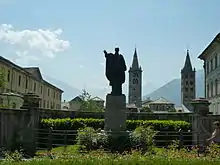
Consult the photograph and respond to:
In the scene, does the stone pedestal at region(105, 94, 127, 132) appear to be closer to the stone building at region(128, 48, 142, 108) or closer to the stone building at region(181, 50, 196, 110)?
the stone building at region(181, 50, 196, 110)

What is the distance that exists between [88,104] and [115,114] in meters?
41.0

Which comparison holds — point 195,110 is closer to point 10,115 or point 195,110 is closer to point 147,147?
point 147,147

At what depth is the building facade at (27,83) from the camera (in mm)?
46344

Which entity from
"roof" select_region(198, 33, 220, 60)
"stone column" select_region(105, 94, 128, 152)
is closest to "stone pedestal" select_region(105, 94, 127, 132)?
"stone column" select_region(105, 94, 128, 152)

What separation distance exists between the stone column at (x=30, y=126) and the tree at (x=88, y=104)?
36795 millimetres

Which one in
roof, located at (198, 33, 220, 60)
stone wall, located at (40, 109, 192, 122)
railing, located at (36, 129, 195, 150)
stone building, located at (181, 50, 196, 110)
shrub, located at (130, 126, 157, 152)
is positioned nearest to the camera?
shrub, located at (130, 126, 157, 152)

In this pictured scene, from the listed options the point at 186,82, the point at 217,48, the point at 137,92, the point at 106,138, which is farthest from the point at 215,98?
the point at 137,92

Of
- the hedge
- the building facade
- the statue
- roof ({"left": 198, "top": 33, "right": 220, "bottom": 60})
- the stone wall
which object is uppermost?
roof ({"left": 198, "top": 33, "right": 220, "bottom": 60})

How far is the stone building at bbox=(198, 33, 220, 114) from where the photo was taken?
47250 mm

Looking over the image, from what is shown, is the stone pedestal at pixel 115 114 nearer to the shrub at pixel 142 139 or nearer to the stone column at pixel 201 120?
the shrub at pixel 142 139

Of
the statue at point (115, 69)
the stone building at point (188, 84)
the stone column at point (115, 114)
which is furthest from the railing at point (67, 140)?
the stone building at point (188, 84)

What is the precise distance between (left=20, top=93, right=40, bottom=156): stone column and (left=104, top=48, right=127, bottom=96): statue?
11.6 feet

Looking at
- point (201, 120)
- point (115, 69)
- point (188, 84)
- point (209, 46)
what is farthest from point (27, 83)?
point (188, 84)

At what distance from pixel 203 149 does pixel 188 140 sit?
4589 millimetres
